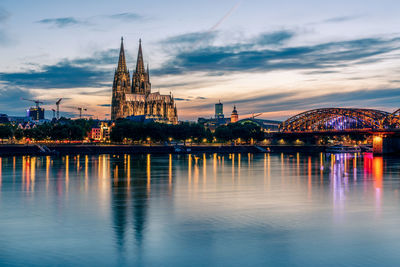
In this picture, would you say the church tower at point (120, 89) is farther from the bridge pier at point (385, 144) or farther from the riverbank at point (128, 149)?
the bridge pier at point (385, 144)

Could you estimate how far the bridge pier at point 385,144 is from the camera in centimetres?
9450

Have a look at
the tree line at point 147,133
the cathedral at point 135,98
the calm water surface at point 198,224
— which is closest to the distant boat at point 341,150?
the tree line at point 147,133

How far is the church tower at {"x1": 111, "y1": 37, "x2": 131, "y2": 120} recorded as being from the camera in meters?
186

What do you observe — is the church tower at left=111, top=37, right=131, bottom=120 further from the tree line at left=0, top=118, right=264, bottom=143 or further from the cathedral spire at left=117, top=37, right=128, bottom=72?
the tree line at left=0, top=118, right=264, bottom=143

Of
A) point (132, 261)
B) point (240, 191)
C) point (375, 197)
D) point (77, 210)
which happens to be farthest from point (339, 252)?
point (240, 191)

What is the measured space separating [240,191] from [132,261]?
66.8 feet

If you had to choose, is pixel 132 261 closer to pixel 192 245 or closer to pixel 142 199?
pixel 192 245

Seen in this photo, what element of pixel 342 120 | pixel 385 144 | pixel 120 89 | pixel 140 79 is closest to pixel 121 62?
pixel 120 89

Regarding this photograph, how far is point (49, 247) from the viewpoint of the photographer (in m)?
17.1

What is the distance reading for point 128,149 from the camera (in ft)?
325

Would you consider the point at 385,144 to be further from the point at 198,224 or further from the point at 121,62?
the point at 121,62

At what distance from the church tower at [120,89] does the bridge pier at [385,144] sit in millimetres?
111826

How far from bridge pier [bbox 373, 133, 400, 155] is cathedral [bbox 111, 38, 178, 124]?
332 feet

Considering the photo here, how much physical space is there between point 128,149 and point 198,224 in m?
78.6
